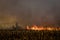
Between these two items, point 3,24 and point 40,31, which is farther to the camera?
point 3,24

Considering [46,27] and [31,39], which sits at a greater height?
[46,27]

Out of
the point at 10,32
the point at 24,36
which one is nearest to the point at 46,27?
the point at 24,36

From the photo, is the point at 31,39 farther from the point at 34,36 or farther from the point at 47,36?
the point at 47,36

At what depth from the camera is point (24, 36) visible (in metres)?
6.59

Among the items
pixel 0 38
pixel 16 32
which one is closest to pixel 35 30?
pixel 16 32

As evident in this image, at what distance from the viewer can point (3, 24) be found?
737cm

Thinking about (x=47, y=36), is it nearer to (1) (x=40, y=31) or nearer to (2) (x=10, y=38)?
(1) (x=40, y=31)

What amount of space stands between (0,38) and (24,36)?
3.12ft

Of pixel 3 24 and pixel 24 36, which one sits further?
pixel 3 24

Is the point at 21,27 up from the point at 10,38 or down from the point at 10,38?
up

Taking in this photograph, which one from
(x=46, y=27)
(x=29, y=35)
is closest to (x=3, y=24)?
(x=29, y=35)

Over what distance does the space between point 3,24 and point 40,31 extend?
1.76 m

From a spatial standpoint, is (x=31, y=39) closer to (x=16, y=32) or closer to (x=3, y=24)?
(x=16, y=32)

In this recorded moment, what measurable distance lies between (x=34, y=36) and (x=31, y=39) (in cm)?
17
